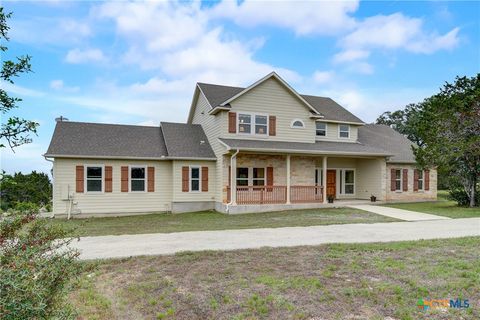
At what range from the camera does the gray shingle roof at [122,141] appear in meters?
16.1

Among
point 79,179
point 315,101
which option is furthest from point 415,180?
point 79,179

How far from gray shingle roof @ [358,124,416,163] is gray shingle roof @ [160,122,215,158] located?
11.5m

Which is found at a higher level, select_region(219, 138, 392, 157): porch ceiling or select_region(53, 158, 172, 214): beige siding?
select_region(219, 138, 392, 157): porch ceiling

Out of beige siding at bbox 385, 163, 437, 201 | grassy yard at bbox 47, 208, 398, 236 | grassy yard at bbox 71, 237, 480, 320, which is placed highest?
beige siding at bbox 385, 163, 437, 201

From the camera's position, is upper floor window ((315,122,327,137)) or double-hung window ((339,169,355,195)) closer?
upper floor window ((315,122,327,137))

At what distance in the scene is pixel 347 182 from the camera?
21.8 meters

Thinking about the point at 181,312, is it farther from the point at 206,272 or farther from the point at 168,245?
the point at 168,245

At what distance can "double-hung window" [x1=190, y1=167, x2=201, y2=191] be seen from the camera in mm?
17484

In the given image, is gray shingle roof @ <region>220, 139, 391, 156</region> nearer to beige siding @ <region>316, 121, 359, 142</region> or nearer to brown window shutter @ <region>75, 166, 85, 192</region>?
beige siding @ <region>316, 121, 359, 142</region>

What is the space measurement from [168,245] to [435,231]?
8.44 metres

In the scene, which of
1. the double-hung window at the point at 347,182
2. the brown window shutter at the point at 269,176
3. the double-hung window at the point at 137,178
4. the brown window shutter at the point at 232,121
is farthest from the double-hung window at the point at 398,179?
the double-hung window at the point at 137,178

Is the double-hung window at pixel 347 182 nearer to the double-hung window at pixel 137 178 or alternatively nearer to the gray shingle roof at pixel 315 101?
the gray shingle roof at pixel 315 101

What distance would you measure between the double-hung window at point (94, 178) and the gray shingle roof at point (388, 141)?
56.3ft

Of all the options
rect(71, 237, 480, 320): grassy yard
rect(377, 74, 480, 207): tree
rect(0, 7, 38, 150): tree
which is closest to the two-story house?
rect(377, 74, 480, 207): tree
